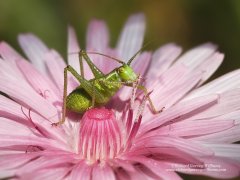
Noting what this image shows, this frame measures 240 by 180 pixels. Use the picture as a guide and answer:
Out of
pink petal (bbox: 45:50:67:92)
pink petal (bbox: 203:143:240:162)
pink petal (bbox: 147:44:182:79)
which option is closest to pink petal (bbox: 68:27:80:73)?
pink petal (bbox: 45:50:67:92)

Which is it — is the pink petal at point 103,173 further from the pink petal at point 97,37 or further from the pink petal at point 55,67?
the pink petal at point 97,37

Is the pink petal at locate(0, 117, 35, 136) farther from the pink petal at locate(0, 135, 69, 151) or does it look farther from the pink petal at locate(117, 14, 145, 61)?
the pink petal at locate(117, 14, 145, 61)

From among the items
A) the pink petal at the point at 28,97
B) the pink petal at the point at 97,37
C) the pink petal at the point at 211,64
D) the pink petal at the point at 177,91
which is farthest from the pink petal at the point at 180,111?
the pink petal at the point at 97,37

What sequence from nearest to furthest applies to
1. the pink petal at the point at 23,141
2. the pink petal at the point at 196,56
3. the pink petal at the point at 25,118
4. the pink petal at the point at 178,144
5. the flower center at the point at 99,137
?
the pink petal at the point at 178,144 → the pink petal at the point at 23,141 → the flower center at the point at 99,137 → the pink petal at the point at 25,118 → the pink petal at the point at 196,56

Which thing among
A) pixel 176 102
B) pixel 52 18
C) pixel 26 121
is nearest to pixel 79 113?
pixel 26 121

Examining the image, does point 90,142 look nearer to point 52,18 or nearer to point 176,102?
point 176,102

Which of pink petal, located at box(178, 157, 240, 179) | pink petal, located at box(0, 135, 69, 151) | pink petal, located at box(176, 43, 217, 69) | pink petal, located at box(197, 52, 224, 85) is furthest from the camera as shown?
pink petal, located at box(176, 43, 217, 69)
